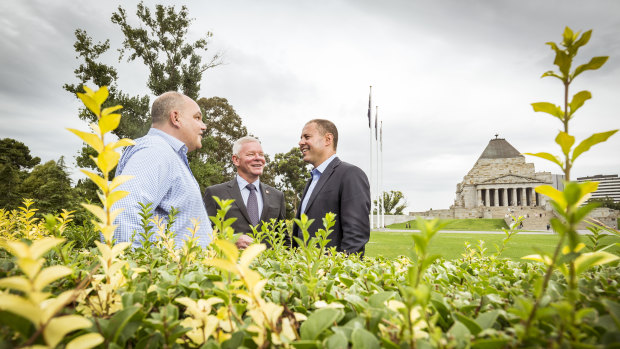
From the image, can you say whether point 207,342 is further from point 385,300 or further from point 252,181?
point 252,181

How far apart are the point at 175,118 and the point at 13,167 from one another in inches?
1458

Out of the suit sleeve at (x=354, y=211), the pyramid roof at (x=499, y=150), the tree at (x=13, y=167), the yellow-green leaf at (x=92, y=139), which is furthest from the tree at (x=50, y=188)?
the pyramid roof at (x=499, y=150)

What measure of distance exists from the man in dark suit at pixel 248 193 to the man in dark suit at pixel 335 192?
1.46 meters

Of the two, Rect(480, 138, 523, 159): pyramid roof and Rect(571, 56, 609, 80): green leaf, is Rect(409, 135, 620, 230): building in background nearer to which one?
Rect(480, 138, 523, 159): pyramid roof

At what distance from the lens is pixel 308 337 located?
84 centimetres

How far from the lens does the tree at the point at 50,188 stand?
67.7ft

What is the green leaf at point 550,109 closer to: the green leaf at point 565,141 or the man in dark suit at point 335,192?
the green leaf at point 565,141

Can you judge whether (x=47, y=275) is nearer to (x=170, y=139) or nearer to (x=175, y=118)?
(x=170, y=139)

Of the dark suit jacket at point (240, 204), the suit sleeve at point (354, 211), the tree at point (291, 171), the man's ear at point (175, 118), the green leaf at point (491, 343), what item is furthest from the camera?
the tree at point (291, 171)

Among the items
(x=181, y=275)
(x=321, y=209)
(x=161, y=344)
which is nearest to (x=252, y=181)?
(x=321, y=209)

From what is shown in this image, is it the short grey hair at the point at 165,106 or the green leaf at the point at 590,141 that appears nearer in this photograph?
the green leaf at the point at 590,141

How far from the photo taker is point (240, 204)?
→ 22.0 feet

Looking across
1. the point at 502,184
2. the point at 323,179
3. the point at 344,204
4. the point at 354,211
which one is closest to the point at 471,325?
the point at 354,211

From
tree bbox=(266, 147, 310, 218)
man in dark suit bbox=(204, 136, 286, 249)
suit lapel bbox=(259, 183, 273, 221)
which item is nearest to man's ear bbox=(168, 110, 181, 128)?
man in dark suit bbox=(204, 136, 286, 249)
